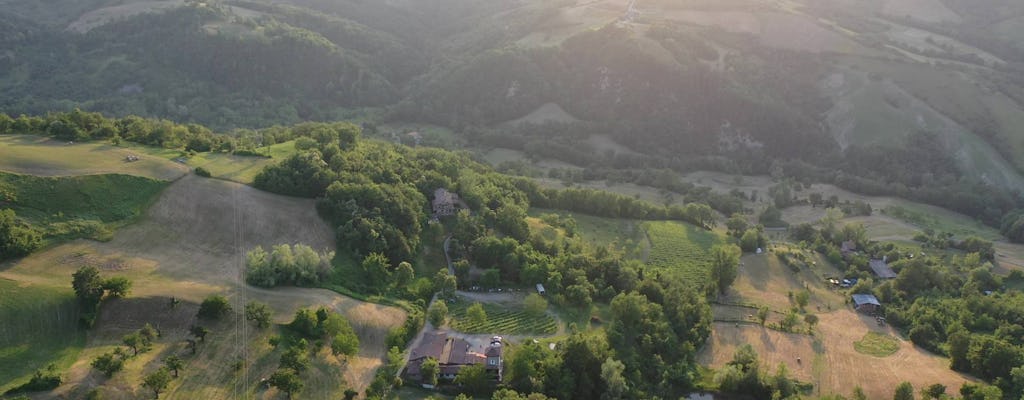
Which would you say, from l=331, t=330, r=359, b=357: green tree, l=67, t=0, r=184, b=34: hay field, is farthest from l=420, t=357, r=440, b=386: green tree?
l=67, t=0, r=184, b=34: hay field

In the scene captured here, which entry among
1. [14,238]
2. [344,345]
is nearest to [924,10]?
[344,345]

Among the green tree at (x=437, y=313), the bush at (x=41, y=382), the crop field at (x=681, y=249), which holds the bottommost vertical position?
the crop field at (x=681, y=249)

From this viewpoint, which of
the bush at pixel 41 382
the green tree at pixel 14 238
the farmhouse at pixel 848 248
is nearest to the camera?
the bush at pixel 41 382

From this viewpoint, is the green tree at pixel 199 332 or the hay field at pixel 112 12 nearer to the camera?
the green tree at pixel 199 332

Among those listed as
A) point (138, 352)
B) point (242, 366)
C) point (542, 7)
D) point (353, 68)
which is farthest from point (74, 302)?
point (542, 7)

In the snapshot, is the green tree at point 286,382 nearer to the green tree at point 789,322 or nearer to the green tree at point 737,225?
the green tree at point 789,322

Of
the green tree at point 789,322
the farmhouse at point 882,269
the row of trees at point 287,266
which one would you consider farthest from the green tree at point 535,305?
the farmhouse at point 882,269

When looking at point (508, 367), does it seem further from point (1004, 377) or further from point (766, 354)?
point (1004, 377)
